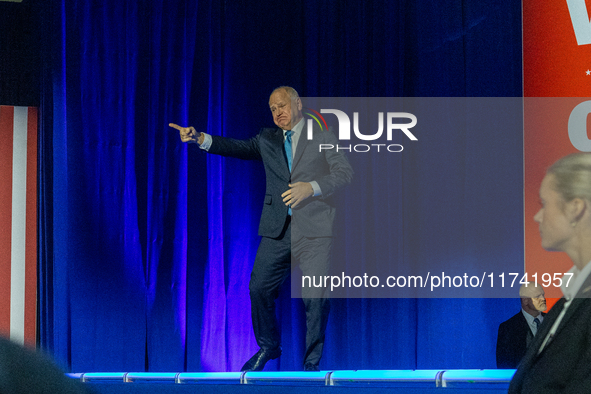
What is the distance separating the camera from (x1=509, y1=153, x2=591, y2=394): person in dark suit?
1008 mm

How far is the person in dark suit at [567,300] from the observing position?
101cm

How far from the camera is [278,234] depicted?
118 inches

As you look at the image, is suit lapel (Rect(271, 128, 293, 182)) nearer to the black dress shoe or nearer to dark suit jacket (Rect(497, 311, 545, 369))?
the black dress shoe

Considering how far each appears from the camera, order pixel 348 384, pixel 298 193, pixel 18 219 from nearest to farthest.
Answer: pixel 348 384, pixel 298 193, pixel 18 219

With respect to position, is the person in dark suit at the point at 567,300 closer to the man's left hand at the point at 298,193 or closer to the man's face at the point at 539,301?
the man's left hand at the point at 298,193

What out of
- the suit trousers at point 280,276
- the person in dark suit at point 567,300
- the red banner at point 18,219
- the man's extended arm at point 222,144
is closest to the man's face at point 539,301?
the suit trousers at point 280,276

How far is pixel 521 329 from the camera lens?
2.92 m

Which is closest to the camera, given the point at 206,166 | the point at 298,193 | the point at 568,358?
the point at 568,358

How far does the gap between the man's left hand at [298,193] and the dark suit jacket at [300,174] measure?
0.07 meters

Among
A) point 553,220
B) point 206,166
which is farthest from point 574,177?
point 206,166

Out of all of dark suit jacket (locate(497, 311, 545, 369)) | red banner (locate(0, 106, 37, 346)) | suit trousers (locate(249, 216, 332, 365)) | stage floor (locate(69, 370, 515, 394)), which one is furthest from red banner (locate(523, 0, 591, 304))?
red banner (locate(0, 106, 37, 346))

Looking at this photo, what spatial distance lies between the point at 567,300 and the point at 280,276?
202 centimetres

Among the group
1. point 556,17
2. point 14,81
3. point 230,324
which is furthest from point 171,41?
point 556,17

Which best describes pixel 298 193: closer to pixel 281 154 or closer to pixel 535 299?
pixel 281 154
